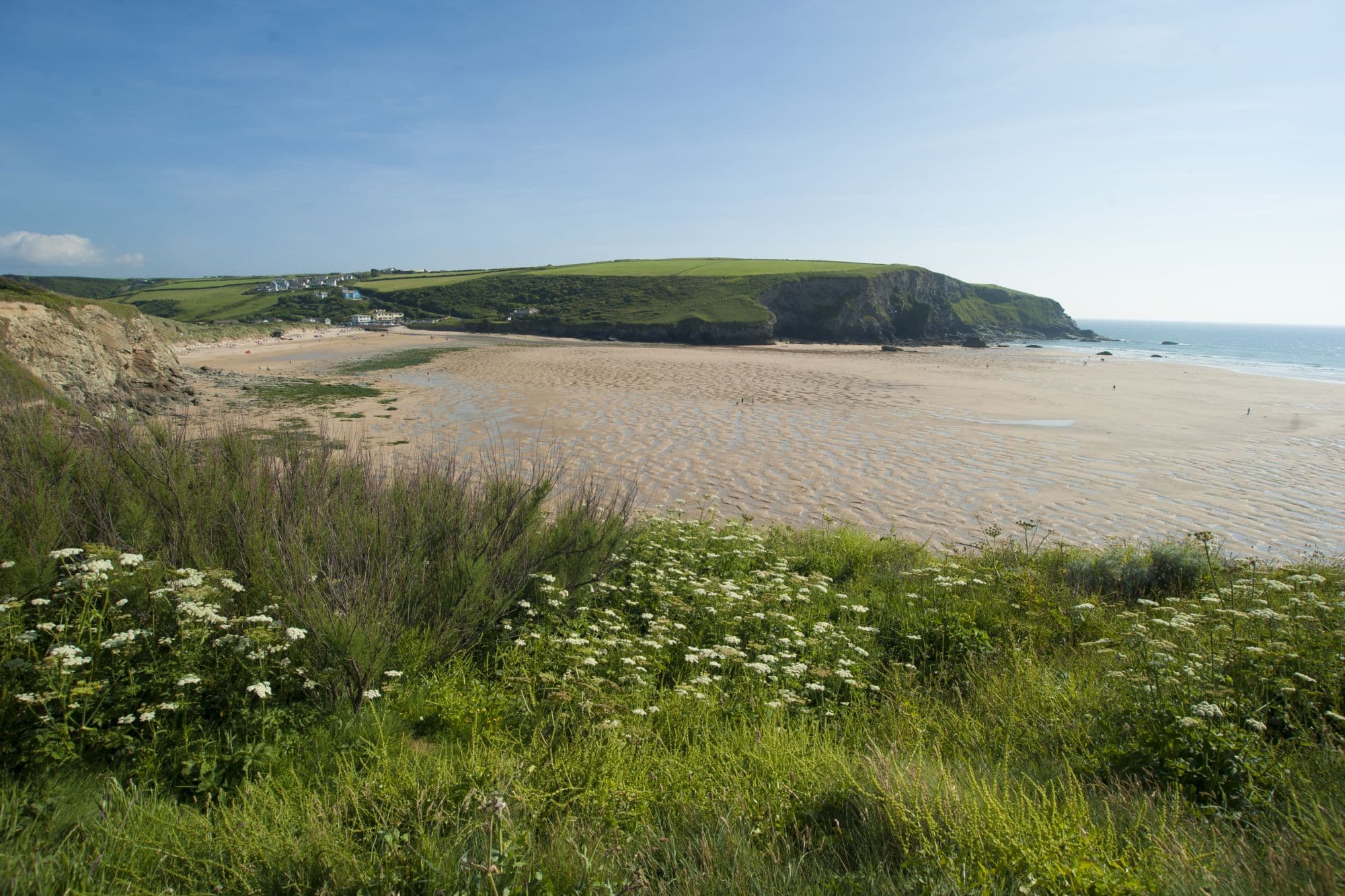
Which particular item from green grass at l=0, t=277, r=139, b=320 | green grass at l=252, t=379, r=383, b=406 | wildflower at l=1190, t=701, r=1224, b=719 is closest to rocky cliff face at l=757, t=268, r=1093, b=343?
green grass at l=252, t=379, r=383, b=406

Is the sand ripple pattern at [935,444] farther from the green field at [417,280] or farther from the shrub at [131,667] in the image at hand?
the green field at [417,280]

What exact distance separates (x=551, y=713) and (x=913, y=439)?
16304 millimetres

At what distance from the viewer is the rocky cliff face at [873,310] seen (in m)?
78.6

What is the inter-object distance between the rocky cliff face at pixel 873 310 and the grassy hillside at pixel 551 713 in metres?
75.4

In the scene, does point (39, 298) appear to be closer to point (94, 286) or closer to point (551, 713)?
point (551, 713)

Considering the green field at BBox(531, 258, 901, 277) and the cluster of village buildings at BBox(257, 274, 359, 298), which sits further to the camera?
the cluster of village buildings at BBox(257, 274, 359, 298)

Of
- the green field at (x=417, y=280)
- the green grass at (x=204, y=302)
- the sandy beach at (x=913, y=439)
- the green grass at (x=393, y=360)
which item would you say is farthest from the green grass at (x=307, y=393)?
→ the green field at (x=417, y=280)

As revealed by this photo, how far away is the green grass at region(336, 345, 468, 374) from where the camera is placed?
3341 cm

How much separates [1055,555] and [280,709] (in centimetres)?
843

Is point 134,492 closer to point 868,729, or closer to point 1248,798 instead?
point 868,729

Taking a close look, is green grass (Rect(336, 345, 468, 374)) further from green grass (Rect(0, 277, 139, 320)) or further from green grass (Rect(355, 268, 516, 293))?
green grass (Rect(355, 268, 516, 293))

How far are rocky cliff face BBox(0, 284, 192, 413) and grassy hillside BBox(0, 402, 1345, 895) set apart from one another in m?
11.9

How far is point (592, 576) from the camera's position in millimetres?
5879

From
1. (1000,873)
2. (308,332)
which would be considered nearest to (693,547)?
(1000,873)
